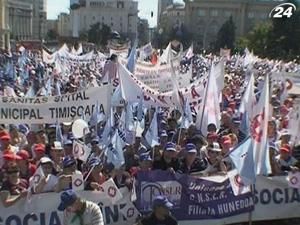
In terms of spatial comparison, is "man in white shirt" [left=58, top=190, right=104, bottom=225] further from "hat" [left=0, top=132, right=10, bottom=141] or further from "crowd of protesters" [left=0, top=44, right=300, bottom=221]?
"hat" [left=0, top=132, right=10, bottom=141]

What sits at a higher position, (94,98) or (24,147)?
(94,98)

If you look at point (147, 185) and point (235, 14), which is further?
point (235, 14)

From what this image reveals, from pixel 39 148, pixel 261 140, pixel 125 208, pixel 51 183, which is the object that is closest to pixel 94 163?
pixel 51 183

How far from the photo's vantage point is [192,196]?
851cm

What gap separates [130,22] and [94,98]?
147 metres

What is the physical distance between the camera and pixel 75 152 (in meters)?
9.45

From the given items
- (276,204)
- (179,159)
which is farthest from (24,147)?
(276,204)

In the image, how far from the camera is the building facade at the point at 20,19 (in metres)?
131

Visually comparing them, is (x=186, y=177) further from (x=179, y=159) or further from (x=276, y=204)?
(x=276, y=204)

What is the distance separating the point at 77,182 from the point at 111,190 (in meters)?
0.45

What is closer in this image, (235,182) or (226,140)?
(235,182)

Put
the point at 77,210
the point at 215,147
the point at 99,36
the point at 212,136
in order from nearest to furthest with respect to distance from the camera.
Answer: the point at 77,210, the point at 215,147, the point at 212,136, the point at 99,36

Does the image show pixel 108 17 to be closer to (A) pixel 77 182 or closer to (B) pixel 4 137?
(B) pixel 4 137

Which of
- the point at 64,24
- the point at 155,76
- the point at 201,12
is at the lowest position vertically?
the point at 155,76
